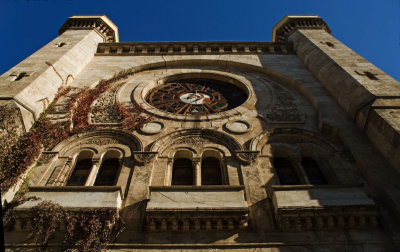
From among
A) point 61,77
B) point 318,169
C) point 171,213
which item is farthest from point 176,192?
point 61,77

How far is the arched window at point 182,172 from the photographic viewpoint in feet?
28.1

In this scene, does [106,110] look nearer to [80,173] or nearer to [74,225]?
[80,173]

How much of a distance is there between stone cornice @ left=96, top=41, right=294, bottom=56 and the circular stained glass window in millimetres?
2805

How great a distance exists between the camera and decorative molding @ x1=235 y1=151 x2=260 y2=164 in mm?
8523

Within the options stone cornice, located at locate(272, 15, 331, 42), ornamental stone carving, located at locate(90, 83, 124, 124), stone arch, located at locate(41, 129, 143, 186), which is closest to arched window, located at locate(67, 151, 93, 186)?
stone arch, located at locate(41, 129, 143, 186)

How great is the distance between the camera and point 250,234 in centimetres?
645

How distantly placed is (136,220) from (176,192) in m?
1.07

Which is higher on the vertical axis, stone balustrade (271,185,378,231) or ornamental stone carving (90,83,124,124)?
ornamental stone carving (90,83,124,124)

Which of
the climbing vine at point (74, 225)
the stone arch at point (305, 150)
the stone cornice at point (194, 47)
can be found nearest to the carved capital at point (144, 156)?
the climbing vine at point (74, 225)

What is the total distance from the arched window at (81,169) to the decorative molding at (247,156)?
4.34 m

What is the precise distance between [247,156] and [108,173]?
4.04 m

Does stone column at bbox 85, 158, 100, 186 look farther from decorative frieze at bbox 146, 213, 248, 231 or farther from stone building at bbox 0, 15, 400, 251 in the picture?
decorative frieze at bbox 146, 213, 248, 231

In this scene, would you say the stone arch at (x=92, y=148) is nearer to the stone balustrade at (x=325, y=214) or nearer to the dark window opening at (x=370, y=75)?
the stone balustrade at (x=325, y=214)

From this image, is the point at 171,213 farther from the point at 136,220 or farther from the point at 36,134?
the point at 36,134
